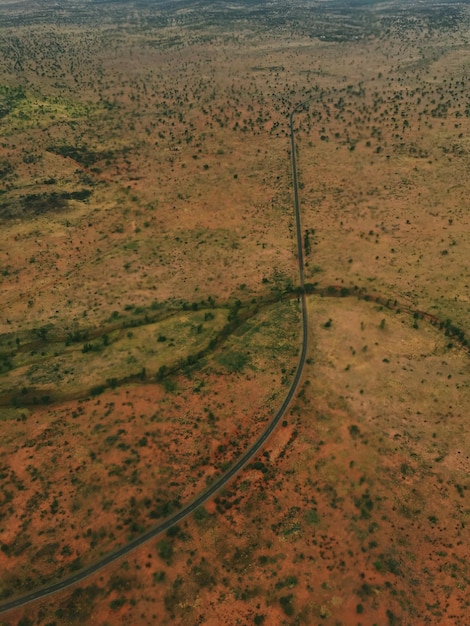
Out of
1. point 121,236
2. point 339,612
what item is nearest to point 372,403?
point 339,612

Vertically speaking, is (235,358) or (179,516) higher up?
(235,358)

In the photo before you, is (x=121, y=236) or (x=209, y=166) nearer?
(x=121, y=236)

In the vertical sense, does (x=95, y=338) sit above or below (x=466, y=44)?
below

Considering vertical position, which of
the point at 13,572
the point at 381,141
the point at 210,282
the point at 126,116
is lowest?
the point at 13,572

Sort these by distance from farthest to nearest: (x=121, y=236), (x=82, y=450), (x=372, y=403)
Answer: (x=121, y=236)
(x=372, y=403)
(x=82, y=450)

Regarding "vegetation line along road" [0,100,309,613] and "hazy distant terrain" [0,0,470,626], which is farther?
"hazy distant terrain" [0,0,470,626]

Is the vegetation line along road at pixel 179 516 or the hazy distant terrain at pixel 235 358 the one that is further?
the hazy distant terrain at pixel 235 358

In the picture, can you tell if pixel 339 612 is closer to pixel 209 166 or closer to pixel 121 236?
pixel 121 236

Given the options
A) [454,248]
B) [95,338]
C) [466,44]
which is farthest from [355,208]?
[466,44]

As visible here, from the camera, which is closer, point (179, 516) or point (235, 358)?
point (179, 516)

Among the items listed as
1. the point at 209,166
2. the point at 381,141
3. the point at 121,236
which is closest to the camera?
the point at 121,236
